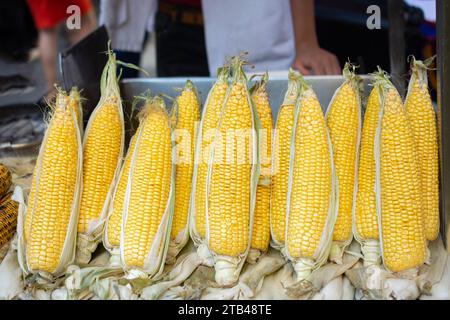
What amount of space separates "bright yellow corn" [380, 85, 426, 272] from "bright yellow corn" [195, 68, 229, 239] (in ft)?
1.83

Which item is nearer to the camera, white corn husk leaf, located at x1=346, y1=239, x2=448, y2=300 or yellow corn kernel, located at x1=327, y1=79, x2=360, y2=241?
white corn husk leaf, located at x1=346, y1=239, x2=448, y2=300

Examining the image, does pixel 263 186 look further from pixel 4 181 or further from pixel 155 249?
pixel 4 181

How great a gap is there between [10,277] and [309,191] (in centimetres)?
107

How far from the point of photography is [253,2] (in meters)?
3.81

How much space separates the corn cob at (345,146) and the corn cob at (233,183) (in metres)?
0.29

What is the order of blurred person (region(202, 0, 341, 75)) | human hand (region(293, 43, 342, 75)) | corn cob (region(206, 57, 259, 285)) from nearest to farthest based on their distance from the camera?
1. corn cob (region(206, 57, 259, 285))
2. human hand (region(293, 43, 342, 75))
3. blurred person (region(202, 0, 341, 75))

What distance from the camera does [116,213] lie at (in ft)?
6.46

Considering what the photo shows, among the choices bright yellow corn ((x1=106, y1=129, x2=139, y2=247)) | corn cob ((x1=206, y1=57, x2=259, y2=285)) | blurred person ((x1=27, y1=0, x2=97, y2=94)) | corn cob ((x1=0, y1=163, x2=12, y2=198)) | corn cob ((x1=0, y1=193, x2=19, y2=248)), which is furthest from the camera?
blurred person ((x1=27, y1=0, x2=97, y2=94))

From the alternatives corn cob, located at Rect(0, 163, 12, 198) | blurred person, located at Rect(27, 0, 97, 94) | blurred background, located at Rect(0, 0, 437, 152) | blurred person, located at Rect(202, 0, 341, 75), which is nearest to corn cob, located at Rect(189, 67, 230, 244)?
corn cob, located at Rect(0, 163, 12, 198)

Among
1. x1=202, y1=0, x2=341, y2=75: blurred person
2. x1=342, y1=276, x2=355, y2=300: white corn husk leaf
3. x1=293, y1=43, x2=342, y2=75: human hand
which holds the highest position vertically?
x1=202, y1=0, x2=341, y2=75: blurred person

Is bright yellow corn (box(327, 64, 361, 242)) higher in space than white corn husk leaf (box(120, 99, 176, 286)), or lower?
higher

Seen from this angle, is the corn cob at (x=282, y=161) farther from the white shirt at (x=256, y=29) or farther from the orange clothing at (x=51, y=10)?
the white shirt at (x=256, y=29)

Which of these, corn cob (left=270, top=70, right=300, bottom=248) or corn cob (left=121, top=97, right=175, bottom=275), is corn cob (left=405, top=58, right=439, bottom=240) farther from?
corn cob (left=121, top=97, right=175, bottom=275)

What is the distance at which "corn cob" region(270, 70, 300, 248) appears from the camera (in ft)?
6.29
